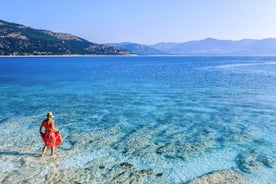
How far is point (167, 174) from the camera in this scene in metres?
16.4

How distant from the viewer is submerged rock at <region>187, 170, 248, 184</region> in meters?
15.5

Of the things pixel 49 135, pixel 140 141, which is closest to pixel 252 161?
pixel 140 141

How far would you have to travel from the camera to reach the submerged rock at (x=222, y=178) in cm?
1553

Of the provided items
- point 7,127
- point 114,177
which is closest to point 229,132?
point 114,177

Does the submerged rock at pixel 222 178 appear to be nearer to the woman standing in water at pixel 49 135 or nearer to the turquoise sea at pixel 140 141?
the turquoise sea at pixel 140 141

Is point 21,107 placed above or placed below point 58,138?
below

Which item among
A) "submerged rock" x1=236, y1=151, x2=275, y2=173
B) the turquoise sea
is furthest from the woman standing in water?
"submerged rock" x1=236, y1=151, x2=275, y2=173

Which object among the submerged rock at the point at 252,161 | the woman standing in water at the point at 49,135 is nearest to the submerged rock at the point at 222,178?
the submerged rock at the point at 252,161

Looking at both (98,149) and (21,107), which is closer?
(98,149)

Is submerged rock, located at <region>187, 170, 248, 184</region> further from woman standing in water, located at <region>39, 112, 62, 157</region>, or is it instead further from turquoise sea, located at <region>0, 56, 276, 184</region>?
woman standing in water, located at <region>39, 112, 62, 157</region>

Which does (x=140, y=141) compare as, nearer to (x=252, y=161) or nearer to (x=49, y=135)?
(x=49, y=135)

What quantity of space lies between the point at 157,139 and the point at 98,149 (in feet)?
14.8

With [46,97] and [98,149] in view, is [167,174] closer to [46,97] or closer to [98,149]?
[98,149]

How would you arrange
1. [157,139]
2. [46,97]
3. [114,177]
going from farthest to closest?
[46,97], [157,139], [114,177]
